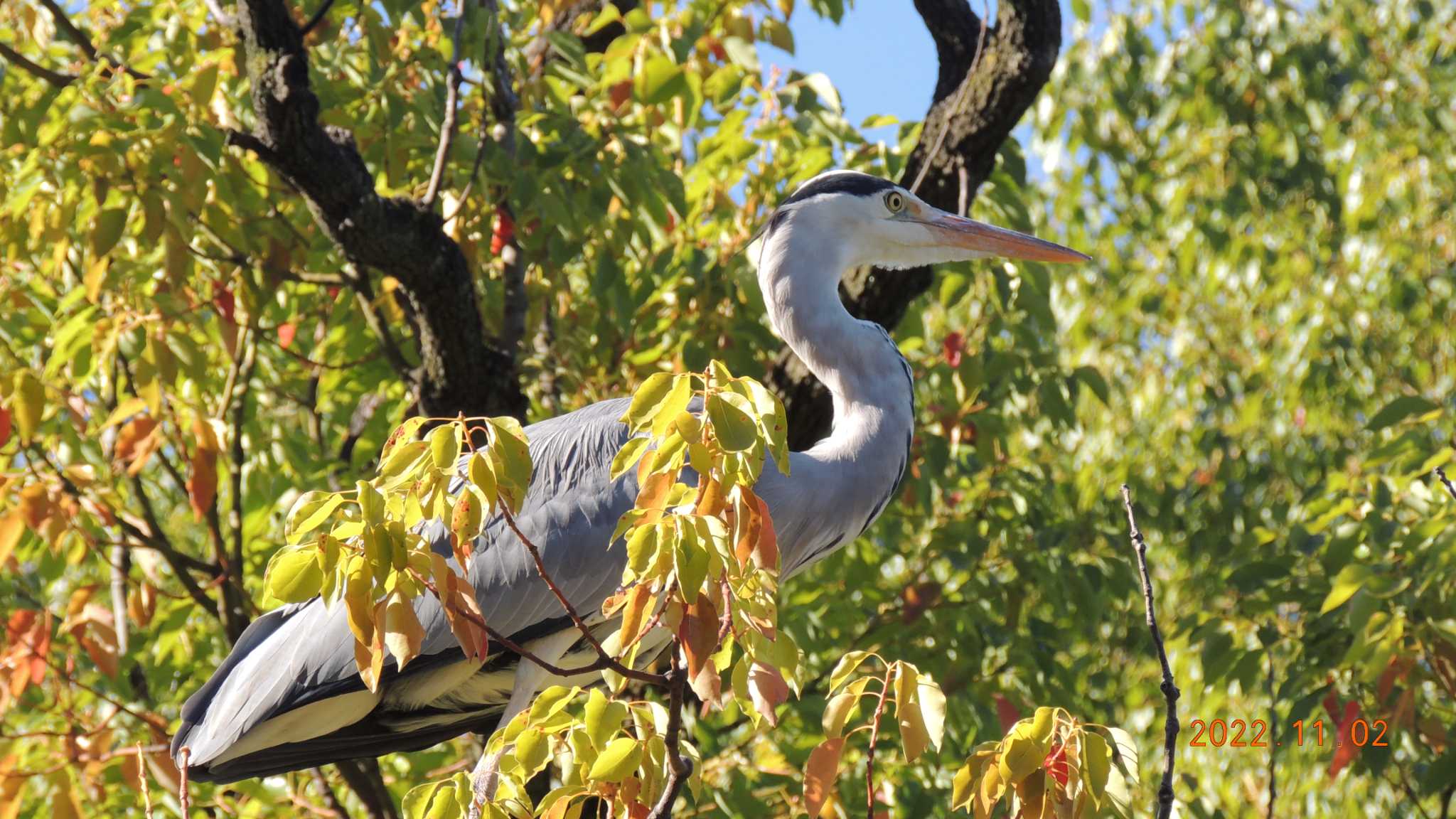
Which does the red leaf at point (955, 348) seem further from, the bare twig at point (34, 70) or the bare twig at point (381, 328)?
the bare twig at point (34, 70)

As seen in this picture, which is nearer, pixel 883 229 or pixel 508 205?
pixel 883 229

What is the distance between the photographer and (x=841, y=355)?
117 inches

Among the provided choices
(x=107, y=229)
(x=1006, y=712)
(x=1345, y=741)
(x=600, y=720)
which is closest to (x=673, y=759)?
(x=600, y=720)

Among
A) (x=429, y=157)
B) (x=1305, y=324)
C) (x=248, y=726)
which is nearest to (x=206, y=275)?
(x=429, y=157)

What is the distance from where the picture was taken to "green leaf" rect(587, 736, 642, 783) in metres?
1.44

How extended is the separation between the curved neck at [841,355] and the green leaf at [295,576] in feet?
5.04

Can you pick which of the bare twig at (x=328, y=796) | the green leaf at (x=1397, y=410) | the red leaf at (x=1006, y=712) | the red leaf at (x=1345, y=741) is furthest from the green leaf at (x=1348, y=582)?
the bare twig at (x=328, y=796)

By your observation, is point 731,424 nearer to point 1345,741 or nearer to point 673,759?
point 673,759

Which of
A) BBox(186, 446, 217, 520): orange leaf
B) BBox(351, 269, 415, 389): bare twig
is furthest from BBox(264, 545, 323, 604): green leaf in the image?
BBox(351, 269, 415, 389): bare twig

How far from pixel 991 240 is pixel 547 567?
1.12 m

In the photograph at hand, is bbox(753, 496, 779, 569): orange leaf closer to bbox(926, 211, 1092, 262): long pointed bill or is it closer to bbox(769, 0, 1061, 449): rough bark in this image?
bbox(926, 211, 1092, 262): long pointed bill

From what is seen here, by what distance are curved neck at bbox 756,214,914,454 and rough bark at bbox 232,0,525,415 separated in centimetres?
65

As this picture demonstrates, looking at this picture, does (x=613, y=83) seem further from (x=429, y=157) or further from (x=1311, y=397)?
(x=1311, y=397)

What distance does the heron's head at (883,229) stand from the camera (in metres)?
3.14
